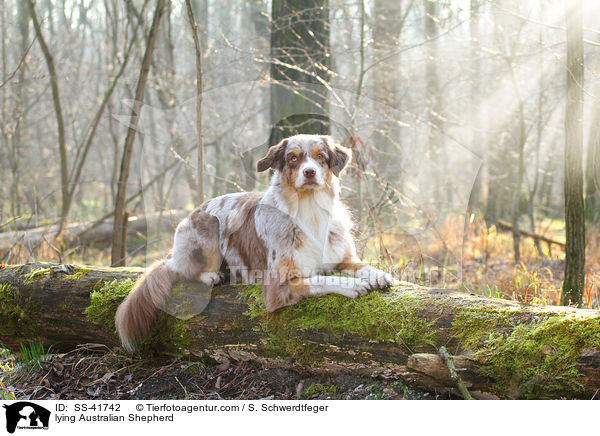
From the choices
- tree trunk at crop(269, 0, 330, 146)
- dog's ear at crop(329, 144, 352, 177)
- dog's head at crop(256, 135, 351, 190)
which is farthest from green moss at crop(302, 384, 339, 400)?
tree trunk at crop(269, 0, 330, 146)

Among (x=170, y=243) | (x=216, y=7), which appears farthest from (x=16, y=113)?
(x=170, y=243)

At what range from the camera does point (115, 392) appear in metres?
3.64

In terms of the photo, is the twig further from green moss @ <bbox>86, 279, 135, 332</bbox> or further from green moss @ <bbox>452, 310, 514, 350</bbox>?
green moss @ <bbox>86, 279, 135, 332</bbox>

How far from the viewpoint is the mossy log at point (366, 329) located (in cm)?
276

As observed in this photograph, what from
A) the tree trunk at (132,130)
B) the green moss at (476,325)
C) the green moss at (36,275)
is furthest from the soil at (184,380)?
the tree trunk at (132,130)

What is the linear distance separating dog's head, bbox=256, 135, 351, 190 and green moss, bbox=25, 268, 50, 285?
229 centimetres

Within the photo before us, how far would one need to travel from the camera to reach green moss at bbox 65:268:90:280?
165 inches

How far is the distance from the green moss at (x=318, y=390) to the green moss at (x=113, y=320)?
3.55 feet

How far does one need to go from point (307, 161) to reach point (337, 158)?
30cm

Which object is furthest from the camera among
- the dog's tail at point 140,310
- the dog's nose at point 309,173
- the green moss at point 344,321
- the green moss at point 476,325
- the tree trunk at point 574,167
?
the tree trunk at point 574,167

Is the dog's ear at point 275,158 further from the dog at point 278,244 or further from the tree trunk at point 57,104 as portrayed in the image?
the tree trunk at point 57,104

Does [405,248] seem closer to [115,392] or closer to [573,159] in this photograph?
[573,159]
